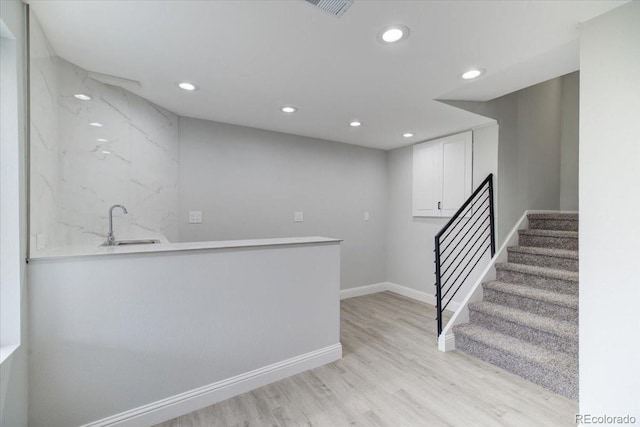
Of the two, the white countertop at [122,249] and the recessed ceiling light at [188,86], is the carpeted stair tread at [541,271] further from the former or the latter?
the recessed ceiling light at [188,86]

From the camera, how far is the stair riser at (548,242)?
2.71 metres

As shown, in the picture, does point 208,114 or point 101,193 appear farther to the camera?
point 208,114

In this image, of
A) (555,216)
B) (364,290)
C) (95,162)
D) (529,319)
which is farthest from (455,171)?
(95,162)

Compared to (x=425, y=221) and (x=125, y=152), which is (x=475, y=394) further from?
(x=125, y=152)

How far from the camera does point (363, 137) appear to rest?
370cm

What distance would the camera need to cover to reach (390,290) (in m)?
4.42

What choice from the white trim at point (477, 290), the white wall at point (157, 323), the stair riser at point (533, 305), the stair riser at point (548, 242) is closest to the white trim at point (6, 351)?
the white wall at point (157, 323)

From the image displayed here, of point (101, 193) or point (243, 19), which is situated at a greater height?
point (243, 19)

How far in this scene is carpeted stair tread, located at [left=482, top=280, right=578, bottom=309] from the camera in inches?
86.3

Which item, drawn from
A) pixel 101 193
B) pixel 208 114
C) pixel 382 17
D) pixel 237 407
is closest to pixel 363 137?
pixel 208 114

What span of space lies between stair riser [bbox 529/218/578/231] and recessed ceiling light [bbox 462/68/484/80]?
204 centimetres

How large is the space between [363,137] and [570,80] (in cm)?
286

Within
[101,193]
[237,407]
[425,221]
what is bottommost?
[237,407]

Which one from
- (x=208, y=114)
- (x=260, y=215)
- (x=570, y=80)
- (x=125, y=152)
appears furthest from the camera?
(x=570, y=80)
